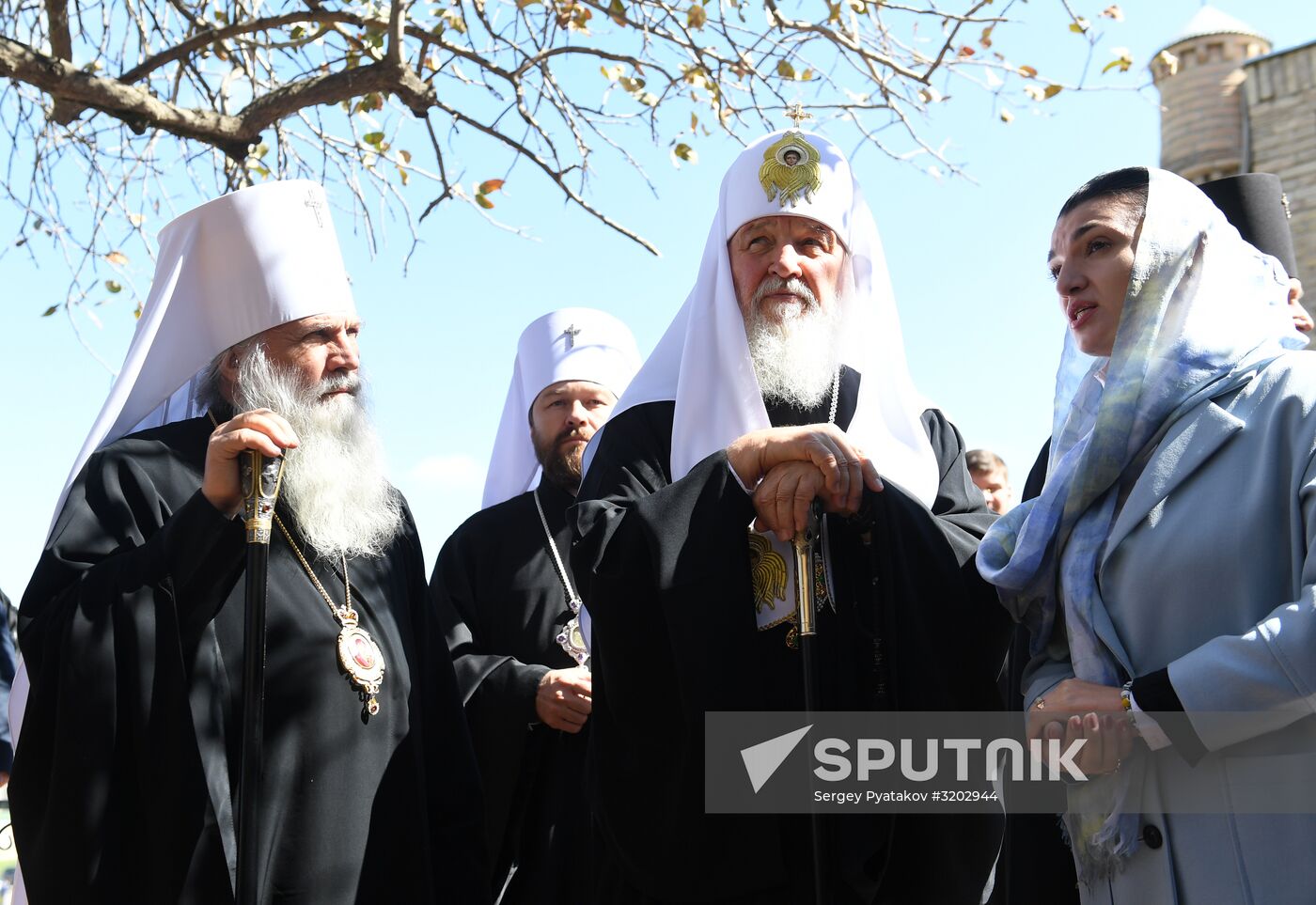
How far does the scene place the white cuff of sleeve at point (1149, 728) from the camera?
2834 millimetres

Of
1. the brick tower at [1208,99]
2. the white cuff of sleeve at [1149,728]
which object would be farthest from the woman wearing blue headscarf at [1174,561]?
the brick tower at [1208,99]

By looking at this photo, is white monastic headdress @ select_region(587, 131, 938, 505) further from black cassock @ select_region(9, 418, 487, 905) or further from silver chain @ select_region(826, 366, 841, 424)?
black cassock @ select_region(9, 418, 487, 905)

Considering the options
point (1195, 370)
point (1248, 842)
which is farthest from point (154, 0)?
point (1248, 842)

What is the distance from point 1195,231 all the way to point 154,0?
19.0ft

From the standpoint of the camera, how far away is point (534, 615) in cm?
509

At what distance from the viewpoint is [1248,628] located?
285cm

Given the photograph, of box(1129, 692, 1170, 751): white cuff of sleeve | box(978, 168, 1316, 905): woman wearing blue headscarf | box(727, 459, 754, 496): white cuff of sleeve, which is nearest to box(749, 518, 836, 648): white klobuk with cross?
box(727, 459, 754, 496): white cuff of sleeve

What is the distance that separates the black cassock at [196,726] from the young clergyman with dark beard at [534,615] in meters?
0.55

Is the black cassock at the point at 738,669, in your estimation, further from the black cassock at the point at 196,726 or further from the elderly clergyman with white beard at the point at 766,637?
the black cassock at the point at 196,726

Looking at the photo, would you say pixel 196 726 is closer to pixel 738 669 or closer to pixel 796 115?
pixel 738 669

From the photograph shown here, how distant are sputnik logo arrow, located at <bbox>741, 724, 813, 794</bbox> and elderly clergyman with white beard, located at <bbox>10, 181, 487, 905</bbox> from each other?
35.5 inches

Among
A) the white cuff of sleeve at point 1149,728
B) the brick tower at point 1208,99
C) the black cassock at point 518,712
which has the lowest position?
the white cuff of sleeve at point 1149,728

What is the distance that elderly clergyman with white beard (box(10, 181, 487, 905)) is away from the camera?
11.0ft

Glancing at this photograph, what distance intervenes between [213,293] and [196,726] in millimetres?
1390
